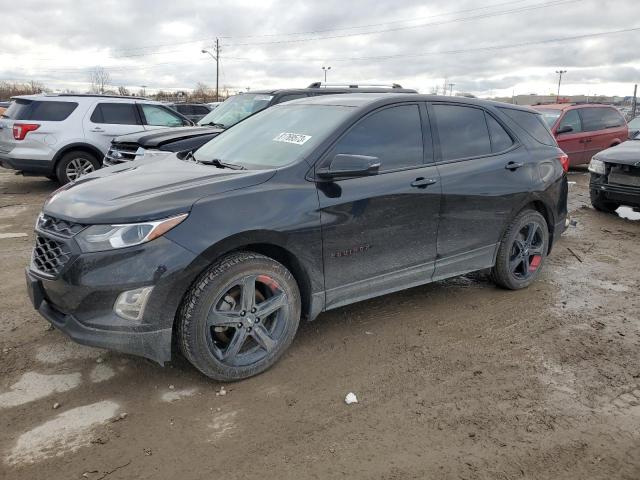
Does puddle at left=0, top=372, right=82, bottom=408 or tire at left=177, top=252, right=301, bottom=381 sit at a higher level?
tire at left=177, top=252, right=301, bottom=381

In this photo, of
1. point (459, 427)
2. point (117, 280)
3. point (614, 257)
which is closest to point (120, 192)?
point (117, 280)

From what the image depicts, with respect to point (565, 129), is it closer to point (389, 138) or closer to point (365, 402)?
point (389, 138)

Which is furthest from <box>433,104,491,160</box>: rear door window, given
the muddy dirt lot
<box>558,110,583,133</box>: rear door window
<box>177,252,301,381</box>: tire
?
<box>558,110,583,133</box>: rear door window

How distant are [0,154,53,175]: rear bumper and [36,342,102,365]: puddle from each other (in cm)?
666

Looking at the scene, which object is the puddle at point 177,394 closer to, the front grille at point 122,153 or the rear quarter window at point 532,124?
the rear quarter window at point 532,124

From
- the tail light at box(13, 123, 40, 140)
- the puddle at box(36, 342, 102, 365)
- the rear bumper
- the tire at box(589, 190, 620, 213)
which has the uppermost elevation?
the tail light at box(13, 123, 40, 140)

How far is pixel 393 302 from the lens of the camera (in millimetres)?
4656

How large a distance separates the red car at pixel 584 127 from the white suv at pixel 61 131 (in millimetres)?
9442

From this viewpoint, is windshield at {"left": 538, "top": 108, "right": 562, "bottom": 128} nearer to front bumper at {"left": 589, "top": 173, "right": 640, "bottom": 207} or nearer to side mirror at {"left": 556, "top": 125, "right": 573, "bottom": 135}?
side mirror at {"left": 556, "top": 125, "right": 573, "bottom": 135}

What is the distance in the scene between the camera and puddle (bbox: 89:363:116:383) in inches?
130

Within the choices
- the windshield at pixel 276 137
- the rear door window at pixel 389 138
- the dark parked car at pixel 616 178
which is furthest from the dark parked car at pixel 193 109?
the rear door window at pixel 389 138

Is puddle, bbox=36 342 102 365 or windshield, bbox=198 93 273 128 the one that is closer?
puddle, bbox=36 342 102 365

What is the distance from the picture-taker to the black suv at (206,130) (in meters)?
7.21

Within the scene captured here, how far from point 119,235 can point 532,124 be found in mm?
3987
